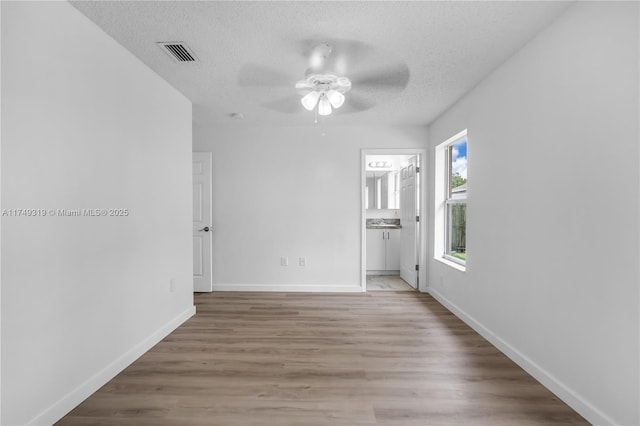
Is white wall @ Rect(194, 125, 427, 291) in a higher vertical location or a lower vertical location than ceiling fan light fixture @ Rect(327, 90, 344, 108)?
lower

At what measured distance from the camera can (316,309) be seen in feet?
11.8

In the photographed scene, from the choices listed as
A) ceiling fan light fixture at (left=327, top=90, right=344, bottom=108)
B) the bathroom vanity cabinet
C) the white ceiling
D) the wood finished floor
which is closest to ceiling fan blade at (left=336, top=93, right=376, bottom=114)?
the white ceiling

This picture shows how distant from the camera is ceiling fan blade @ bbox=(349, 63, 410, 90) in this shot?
8.26ft

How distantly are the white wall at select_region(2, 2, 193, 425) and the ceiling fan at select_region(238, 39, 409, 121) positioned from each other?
101 cm

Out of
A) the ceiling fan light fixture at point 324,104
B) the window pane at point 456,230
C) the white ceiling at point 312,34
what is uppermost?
the white ceiling at point 312,34

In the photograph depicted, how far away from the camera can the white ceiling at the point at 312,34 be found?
1817 millimetres

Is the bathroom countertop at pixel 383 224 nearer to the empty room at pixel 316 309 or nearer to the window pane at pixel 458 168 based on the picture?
the window pane at pixel 458 168

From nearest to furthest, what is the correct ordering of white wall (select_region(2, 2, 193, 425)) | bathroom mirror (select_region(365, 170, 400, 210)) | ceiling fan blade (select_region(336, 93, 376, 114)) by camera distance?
1. white wall (select_region(2, 2, 193, 425))
2. ceiling fan blade (select_region(336, 93, 376, 114))
3. bathroom mirror (select_region(365, 170, 400, 210))

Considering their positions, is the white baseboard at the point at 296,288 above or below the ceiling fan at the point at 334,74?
below

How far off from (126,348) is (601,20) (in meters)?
3.66

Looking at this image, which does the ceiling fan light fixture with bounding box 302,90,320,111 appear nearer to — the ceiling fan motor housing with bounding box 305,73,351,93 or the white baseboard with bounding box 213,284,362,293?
the ceiling fan motor housing with bounding box 305,73,351,93

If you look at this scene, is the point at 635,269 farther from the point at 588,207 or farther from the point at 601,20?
the point at 601,20

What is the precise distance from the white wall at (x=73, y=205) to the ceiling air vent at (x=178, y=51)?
12.4 inches

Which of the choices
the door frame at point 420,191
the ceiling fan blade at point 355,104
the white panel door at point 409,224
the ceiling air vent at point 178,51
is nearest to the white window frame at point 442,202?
the door frame at point 420,191
